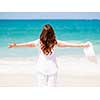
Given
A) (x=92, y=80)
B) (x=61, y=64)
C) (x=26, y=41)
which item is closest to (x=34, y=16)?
(x=26, y=41)

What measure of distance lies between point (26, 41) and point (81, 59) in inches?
14.4

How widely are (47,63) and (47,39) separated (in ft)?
0.50

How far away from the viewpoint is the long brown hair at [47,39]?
2.96 m

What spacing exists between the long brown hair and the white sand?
3.6 inches

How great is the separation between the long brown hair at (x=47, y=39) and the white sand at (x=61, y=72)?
0.30 ft

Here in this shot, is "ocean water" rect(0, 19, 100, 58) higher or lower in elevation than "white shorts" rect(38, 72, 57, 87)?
higher

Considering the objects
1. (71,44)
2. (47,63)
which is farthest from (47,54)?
(71,44)

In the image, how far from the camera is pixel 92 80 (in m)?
2.99

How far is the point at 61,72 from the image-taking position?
9.86 ft

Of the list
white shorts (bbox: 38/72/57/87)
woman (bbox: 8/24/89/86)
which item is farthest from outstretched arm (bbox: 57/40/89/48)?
white shorts (bbox: 38/72/57/87)

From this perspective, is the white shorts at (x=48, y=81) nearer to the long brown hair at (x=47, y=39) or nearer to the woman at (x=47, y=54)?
the woman at (x=47, y=54)

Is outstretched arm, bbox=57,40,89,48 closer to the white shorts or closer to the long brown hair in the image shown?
the long brown hair

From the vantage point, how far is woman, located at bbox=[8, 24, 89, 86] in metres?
2.98
